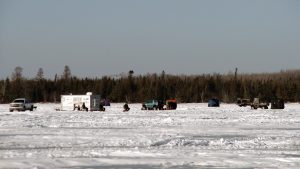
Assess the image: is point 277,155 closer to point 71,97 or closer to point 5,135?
point 5,135

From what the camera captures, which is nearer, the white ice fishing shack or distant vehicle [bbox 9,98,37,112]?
distant vehicle [bbox 9,98,37,112]

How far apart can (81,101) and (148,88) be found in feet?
208

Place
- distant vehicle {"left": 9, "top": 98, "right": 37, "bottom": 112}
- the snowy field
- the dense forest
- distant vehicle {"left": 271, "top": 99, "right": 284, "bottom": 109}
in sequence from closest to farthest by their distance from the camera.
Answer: the snowy field → distant vehicle {"left": 9, "top": 98, "right": 37, "bottom": 112} → distant vehicle {"left": 271, "top": 99, "right": 284, "bottom": 109} → the dense forest

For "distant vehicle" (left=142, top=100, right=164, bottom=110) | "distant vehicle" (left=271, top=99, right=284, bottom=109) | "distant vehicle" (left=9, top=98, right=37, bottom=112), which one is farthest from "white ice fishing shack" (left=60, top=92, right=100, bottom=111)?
"distant vehicle" (left=271, top=99, right=284, bottom=109)

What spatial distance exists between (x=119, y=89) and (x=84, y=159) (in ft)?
361

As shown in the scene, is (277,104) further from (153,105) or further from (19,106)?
(19,106)

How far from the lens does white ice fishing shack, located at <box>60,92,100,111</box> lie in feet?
196

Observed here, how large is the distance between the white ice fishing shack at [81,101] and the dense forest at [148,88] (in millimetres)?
54980

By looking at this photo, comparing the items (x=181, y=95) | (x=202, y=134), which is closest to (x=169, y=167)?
(x=202, y=134)

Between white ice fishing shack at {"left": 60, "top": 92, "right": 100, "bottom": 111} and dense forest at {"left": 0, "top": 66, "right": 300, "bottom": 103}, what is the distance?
180 feet

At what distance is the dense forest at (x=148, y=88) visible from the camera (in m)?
118

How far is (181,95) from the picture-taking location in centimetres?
12144

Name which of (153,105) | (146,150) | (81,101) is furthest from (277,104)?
(146,150)

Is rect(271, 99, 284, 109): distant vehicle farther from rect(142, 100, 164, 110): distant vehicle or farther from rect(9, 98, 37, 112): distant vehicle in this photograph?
rect(9, 98, 37, 112): distant vehicle
